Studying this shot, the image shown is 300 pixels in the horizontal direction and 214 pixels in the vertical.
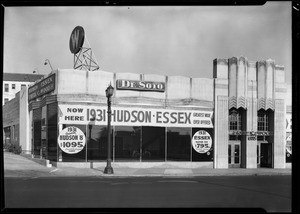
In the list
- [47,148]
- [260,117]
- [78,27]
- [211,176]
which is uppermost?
[78,27]

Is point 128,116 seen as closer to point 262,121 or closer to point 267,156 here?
→ point 262,121

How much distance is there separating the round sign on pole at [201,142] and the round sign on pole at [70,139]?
176 inches

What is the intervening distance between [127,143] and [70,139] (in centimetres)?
503

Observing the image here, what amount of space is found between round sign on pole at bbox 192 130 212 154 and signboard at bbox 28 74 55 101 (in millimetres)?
6160

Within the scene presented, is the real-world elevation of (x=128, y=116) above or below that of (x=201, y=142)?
above

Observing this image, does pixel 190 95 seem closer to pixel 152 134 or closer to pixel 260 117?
pixel 152 134

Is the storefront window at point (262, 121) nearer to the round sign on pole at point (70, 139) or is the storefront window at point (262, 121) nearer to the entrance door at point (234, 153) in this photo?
the entrance door at point (234, 153)

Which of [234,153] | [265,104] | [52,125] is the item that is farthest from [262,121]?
[52,125]

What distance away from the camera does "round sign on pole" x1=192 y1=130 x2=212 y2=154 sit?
14.3m

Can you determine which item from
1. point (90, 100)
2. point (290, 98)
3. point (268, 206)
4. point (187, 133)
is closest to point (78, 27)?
point (290, 98)

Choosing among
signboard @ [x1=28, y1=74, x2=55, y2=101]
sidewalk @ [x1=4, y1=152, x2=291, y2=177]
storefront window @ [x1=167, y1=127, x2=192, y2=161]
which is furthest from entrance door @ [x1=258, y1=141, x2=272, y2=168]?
signboard @ [x1=28, y1=74, x2=55, y2=101]

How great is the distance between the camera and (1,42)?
3.77m

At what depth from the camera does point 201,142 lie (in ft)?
48.1
